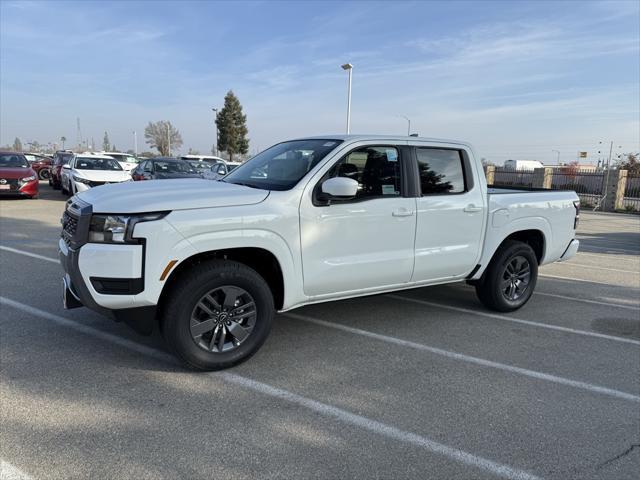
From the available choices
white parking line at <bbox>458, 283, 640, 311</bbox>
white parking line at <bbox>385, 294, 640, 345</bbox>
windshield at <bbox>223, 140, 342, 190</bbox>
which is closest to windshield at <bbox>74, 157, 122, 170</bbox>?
windshield at <bbox>223, 140, 342, 190</bbox>

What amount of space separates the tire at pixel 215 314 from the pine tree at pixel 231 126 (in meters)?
Result: 57.9

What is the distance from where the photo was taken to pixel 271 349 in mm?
4355

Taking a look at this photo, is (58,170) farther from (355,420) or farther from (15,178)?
(355,420)

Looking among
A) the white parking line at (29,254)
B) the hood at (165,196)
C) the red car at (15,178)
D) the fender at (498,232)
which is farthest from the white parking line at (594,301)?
the red car at (15,178)

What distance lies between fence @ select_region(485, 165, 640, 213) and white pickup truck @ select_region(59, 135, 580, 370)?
20549 millimetres

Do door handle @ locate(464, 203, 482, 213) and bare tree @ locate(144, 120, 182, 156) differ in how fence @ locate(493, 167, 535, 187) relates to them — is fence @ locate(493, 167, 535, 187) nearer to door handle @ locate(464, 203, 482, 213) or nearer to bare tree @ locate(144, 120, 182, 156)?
door handle @ locate(464, 203, 482, 213)

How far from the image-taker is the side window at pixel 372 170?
14.2 feet

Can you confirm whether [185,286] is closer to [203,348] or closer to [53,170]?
[203,348]

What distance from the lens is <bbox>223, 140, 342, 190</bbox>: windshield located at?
4234mm

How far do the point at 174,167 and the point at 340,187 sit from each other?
12469mm

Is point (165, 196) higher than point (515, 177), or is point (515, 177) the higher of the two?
point (515, 177)

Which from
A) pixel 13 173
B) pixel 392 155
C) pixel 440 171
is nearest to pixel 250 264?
pixel 392 155

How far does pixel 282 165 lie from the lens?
4555 mm

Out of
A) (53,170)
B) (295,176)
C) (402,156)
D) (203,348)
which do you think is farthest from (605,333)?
(53,170)
